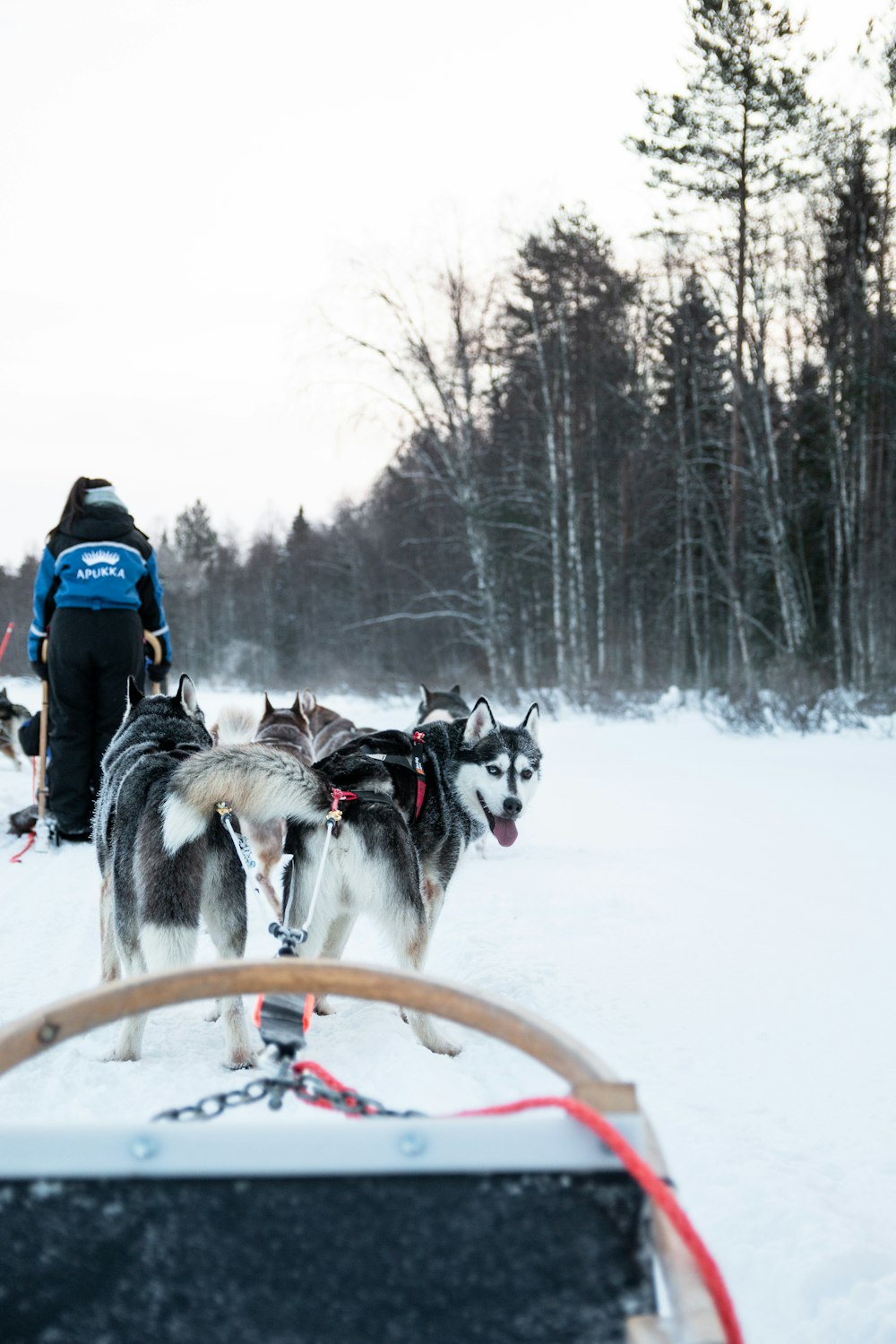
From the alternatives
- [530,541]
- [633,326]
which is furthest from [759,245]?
[530,541]

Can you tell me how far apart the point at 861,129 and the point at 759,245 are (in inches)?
80.9

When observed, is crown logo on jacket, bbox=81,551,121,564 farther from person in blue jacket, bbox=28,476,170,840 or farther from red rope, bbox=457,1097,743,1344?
red rope, bbox=457,1097,743,1344

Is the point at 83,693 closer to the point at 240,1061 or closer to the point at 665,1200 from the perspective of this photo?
the point at 240,1061

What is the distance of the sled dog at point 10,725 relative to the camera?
10172 millimetres

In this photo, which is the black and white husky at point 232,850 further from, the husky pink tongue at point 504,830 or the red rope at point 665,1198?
the red rope at point 665,1198

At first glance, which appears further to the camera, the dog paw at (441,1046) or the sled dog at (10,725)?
the sled dog at (10,725)

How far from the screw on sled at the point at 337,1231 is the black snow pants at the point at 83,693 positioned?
4.94 m

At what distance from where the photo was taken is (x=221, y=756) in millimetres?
2396

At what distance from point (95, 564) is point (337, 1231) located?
5.22m

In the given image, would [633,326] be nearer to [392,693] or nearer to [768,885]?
[392,693]

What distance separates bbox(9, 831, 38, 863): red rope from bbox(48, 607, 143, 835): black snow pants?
228 mm

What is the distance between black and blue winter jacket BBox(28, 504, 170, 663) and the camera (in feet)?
18.4

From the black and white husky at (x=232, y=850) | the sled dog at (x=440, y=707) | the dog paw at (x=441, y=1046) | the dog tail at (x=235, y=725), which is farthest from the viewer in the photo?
the sled dog at (x=440, y=707)

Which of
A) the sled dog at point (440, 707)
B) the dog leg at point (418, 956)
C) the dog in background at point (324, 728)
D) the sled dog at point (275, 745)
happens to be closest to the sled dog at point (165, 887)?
the dog leg at point (418, 956)
